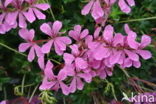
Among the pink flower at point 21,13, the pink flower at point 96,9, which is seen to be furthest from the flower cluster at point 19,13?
the pink flower at point 96,9

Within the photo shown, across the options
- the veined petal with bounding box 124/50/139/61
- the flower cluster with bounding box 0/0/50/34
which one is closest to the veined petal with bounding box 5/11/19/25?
the flower cluster with bounding box 0/0/50/34

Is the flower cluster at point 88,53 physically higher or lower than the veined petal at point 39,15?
lower

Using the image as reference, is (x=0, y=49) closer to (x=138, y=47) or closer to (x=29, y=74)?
(x=29, y=74)

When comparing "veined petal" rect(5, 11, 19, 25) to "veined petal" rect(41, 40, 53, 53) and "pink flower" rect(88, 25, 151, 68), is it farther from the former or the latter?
"pink flower" rect(88, 25, 151, 68)

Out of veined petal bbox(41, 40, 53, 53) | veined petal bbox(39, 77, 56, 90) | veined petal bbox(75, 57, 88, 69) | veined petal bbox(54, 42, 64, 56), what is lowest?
veined petal bbox(39, 77, 56, 90)

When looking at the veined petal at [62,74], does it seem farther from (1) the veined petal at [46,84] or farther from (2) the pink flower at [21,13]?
(2) the pink flower at [21,13]

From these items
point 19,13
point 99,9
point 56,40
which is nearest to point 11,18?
point 19,13

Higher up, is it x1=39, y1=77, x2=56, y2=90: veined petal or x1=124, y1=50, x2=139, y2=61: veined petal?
x1=124, y1=50, x2=139, y2=61: veined petal

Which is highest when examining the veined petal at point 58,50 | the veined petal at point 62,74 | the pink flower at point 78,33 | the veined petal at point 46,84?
the pink flower at point 78,33

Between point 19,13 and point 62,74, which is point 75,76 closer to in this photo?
point 62,74
